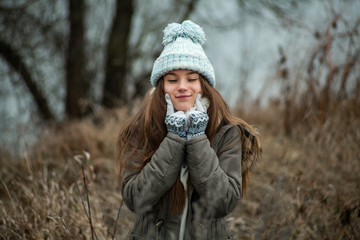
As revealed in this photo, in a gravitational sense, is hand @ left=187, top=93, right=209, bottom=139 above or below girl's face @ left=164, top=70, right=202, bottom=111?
below

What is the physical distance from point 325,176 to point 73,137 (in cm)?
361

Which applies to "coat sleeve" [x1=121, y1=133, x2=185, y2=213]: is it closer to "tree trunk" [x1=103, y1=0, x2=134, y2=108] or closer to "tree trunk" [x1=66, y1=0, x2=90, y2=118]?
"tree trunk" [x1=103, y1=0, x2=134, y2=108]

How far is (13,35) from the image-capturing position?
6.86m

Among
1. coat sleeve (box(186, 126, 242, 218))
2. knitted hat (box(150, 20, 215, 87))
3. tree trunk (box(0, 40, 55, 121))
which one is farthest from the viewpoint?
tree trunk (box(0, 40, 55, 121))

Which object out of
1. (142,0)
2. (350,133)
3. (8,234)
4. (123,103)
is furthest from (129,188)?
(142,0)

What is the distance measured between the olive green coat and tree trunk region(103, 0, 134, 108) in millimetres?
5317

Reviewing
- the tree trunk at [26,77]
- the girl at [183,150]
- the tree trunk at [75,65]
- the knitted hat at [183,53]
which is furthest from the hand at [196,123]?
the tree trunk at [26,77]

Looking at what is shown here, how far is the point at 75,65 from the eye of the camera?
7.23 meters

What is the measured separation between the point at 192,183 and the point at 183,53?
0.77 meters

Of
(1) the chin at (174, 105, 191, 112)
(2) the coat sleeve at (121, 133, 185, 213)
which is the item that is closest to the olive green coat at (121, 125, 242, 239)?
(2) the coat sleeve at (121, 133, 185, 213)

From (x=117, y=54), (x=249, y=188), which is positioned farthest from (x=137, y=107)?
(x=117, y=54)

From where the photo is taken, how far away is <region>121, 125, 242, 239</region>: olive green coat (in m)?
1.78

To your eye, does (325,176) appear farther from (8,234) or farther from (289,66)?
(8,234)

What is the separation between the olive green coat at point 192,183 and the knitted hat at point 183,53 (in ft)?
1.34
